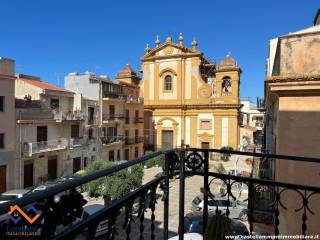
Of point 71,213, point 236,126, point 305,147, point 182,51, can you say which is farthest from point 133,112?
point 71,213

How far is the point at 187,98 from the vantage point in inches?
1278

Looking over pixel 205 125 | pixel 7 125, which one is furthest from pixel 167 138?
pixel 7 125

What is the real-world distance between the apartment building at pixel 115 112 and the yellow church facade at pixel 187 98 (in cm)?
209

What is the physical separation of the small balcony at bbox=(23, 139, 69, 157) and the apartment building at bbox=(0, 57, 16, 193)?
3.11 feet

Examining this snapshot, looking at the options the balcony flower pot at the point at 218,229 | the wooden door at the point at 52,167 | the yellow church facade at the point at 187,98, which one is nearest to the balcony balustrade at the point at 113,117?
the yellow church facade at the point at 187,98

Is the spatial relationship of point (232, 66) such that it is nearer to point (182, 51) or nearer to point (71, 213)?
point (182, 51)

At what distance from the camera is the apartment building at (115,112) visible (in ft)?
88.6

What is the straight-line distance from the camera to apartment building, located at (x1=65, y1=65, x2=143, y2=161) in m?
27.0

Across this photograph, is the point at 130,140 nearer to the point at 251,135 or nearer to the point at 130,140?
the point at 130,140

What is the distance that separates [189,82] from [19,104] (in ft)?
59.3

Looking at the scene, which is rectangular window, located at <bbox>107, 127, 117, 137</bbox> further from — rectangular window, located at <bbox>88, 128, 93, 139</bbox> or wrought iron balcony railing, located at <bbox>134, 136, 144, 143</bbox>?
wrought iron balcony railing, located at <bbox>134, 136, 144, 143</bbox>

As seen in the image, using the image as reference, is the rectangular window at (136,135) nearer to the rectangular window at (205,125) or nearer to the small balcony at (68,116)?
the rectangular window at (205,125)

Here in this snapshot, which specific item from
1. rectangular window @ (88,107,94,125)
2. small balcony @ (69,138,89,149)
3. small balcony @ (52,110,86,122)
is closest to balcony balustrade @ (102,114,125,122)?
rectangular window @ (88,107,94,125)

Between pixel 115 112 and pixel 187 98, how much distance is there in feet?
27.5
